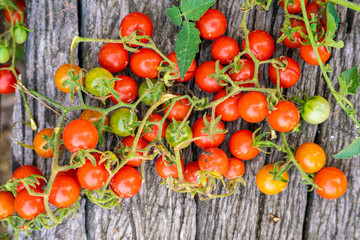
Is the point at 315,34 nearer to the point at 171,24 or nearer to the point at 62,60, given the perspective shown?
the point at 171,24

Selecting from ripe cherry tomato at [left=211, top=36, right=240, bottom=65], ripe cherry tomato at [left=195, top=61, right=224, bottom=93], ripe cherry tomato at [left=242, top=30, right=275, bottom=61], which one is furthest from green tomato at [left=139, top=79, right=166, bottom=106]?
ripe cherry tomato at [left=242, top=30, right=275, bottom=61]

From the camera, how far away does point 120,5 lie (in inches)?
50.7

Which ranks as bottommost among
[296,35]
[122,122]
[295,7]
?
[122,122]

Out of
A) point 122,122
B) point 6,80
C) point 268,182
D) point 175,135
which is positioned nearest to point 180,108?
point 175,135

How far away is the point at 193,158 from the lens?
130 centimetres

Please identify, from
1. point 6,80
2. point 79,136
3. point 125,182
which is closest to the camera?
point 79,136

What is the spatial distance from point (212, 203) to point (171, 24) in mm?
757

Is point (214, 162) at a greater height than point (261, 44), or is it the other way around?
point (261, 44)

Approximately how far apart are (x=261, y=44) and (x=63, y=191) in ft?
2.86

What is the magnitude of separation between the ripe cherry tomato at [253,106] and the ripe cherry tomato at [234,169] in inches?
7.8

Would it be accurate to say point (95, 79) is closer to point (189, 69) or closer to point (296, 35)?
point (189, 69)

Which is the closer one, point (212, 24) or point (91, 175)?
point (91, 175)

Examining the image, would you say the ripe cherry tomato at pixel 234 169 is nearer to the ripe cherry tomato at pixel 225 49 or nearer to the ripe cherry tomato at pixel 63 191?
the ripe cherry tomato at pixel 225 49

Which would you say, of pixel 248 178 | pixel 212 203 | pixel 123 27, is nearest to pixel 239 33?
pixel 123 27
